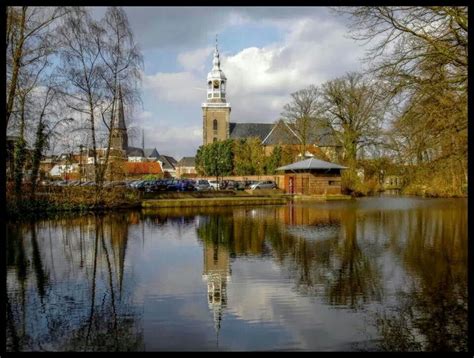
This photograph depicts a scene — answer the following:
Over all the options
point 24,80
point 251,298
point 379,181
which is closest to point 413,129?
point 251,298

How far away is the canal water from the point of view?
6.56 m

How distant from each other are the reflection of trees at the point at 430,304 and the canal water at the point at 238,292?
2cm

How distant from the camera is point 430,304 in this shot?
26.0ft

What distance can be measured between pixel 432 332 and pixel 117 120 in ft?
82.9

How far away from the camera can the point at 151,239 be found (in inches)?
658

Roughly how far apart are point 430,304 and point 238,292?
3.18m

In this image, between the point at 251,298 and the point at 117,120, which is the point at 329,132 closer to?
the point at 117,120

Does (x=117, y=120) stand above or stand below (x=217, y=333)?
above

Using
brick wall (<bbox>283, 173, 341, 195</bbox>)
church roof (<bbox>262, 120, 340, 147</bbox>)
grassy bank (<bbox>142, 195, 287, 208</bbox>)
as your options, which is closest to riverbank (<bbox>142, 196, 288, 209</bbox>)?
grassy bank (<bbox>142, 195, 287, 208</bbox>)

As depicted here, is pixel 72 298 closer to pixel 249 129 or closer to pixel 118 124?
pixel 118 124

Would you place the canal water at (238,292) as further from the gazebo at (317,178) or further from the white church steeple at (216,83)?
the white church steeple at (216,83)

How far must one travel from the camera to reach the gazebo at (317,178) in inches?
1769

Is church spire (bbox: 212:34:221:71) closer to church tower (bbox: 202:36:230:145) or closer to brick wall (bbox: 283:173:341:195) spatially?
church tower (bbox: 202:36:230:145)

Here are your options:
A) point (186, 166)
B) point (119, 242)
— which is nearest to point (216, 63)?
point (186, 166)
